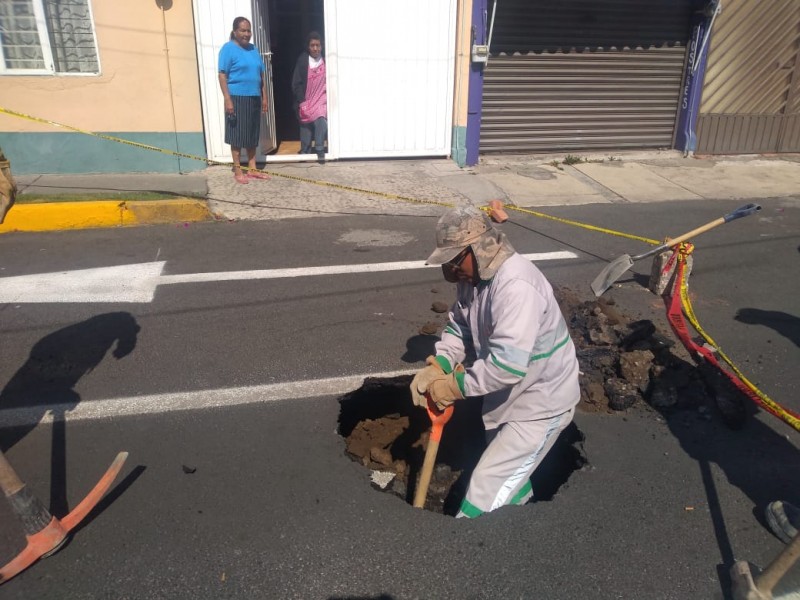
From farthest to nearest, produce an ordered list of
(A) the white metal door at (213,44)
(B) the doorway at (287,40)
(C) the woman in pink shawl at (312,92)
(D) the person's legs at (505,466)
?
(B) the doorway at (287,40) < (C) the woman in pink shawl at (312,92) < (A) the white metal door at (213,44) < (D) the person's legs at (505,466)

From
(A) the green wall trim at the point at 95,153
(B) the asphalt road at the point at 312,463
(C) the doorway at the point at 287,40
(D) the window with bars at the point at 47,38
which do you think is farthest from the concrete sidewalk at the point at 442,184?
(C) the doorway at the point at 287,40

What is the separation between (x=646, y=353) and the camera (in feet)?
15.3

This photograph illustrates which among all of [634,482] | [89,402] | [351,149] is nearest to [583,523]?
[634,482]

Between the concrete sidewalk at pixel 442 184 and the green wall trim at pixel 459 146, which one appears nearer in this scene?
the concrete sidewalk at pixel 442 184

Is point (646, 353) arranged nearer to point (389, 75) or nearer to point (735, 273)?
point (735, 273)

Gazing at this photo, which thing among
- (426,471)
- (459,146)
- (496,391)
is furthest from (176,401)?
(459,146)

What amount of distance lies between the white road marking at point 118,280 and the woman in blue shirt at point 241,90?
9.69ft

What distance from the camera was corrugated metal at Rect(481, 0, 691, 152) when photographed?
1121cm

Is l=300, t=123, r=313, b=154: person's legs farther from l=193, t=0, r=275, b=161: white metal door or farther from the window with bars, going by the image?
the window with bars

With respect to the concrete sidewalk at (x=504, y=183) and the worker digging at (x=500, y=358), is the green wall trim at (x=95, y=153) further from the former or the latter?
the worker digging at (x=500, y=358)

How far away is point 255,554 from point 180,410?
146 cm

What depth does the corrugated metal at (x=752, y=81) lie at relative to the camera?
11.8 meters

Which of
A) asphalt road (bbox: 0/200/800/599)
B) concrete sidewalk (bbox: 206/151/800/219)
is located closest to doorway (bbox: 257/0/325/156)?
concrete sidewalk (bbox: 206/151/800/219)

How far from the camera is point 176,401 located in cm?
439
